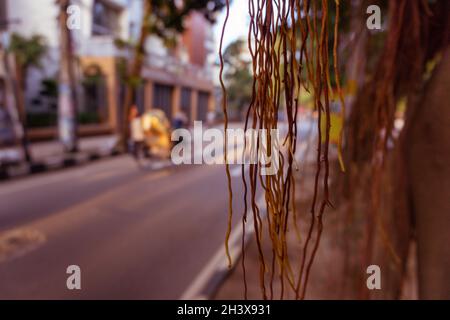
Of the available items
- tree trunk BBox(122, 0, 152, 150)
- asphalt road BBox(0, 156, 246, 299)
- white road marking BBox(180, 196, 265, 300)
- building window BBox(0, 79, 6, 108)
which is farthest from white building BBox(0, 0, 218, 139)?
white road marking BBox(180, 196, 265, 300)

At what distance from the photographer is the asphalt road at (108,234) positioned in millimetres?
3922

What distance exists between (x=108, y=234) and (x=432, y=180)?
14.2 feet

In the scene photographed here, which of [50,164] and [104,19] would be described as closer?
[50,164]

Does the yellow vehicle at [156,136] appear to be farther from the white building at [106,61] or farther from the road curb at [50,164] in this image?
the white building at [106,61]

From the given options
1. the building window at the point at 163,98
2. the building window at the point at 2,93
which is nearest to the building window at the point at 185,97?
the building window at the point at 163,98

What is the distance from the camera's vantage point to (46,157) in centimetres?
1170

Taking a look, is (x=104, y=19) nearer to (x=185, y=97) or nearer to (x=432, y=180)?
(x=185, y=97)

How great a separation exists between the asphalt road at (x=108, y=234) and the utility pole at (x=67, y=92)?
2571 mm

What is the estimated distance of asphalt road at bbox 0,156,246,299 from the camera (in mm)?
3922

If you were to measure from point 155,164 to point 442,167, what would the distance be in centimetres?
989

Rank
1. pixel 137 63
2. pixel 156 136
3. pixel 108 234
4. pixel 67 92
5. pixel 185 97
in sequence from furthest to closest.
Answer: pixel 185 97, pixel 137 63, pixel 156 136, pixel 67 92, pixel 108 234

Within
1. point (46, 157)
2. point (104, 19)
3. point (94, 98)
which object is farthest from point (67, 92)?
point (104, 19)

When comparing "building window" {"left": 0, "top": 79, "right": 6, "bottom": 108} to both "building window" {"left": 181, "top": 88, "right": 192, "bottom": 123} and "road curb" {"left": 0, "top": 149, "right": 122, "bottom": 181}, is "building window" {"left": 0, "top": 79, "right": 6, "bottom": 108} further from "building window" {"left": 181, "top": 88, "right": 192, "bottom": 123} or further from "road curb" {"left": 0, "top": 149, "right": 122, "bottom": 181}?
"building window" {"left": 181, "top": 88, "right": 192, "bottom": 123}
